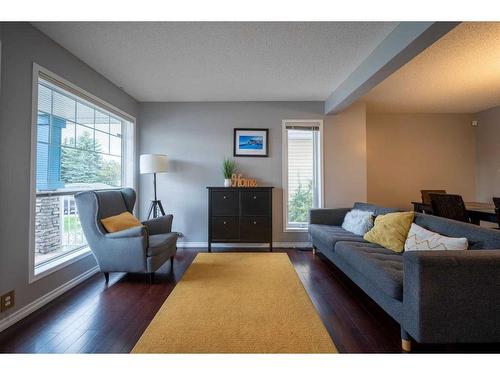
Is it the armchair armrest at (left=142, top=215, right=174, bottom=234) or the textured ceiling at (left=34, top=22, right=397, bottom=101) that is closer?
the textured ceiling at (left=34, top=22, right=397, bottom=101)

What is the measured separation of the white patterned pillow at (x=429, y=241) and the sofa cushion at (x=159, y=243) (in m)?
2.48

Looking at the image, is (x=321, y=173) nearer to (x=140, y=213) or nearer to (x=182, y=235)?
(x=182, y=235)

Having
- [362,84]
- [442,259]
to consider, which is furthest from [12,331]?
[362,84]

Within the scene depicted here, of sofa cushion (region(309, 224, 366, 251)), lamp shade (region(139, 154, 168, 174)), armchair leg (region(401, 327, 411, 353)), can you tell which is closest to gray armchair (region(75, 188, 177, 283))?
lamp shade (region(139, 154, 168, 174))

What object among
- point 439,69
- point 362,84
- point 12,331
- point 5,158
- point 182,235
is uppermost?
point 439,69

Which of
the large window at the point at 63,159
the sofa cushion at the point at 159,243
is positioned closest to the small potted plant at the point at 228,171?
the sofa cushion at the point at 159,243

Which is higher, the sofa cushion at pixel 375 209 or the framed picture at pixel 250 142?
the framed picture at pixel 250 142

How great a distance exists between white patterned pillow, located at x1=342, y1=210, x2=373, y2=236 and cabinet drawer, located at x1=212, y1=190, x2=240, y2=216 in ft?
5.25

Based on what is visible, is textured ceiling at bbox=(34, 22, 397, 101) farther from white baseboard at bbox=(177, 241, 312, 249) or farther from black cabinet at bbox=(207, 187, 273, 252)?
white baseboard at bbox=(177, 241, 312, 249)

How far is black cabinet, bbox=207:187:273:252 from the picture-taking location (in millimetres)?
3799

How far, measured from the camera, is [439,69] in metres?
2.98

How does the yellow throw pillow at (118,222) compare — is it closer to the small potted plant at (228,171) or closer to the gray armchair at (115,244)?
the gray armchair at (115,244)

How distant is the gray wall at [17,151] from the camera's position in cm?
188
